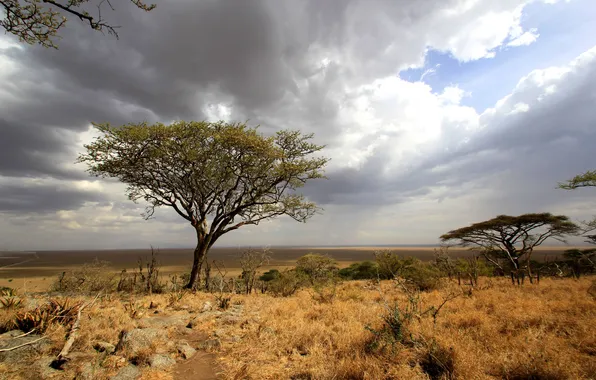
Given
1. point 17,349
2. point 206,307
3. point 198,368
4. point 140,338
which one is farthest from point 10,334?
point 206,307

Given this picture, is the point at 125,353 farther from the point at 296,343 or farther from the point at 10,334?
the point at 296,343

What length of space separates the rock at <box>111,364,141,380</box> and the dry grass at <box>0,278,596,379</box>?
6.1 inches

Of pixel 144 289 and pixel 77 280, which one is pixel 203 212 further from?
pixel 77 280

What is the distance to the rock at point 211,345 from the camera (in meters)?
7.26

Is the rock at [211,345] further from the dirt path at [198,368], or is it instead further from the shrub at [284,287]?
the shrub at [284,287]

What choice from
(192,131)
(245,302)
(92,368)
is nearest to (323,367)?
(92,368)

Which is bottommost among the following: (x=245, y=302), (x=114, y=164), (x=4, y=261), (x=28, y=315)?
(x=245, y=302)

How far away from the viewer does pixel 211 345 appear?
7.35m

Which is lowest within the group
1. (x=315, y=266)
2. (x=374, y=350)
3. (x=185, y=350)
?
(x=315, y=266)

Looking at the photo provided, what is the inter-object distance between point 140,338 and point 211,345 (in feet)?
5.83

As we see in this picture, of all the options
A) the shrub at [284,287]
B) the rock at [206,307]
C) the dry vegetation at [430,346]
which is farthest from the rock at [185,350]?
the shrub at [284,287]

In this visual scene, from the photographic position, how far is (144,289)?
17500mm

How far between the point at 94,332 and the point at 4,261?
2.84 meters

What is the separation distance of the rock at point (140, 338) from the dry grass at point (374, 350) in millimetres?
213
